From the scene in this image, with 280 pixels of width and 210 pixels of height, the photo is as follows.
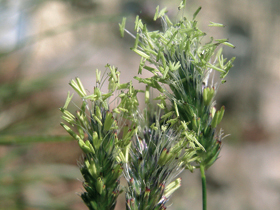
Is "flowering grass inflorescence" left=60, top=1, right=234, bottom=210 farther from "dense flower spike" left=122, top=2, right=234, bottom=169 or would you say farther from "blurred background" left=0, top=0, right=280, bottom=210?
"blurred background" left=0, top=0, right=280, bottom=210

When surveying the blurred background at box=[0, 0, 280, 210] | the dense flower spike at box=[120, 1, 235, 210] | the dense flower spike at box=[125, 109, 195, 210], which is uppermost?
the blurred background at box=[0, 0, 280, 210]

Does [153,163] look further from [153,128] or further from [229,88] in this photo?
[229,88]

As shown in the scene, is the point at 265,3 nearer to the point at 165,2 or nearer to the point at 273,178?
the point at 165,2

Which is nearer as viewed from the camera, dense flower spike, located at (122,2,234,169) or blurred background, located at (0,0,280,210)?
dense flower spike, located at (122,2,234,169)

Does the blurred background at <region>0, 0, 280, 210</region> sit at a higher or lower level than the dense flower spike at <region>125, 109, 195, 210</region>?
higher

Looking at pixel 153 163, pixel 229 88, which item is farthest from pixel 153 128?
pixel 229 88

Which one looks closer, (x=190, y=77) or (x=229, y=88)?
(x=190, y=77)

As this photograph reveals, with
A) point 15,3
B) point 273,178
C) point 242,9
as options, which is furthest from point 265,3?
point 15,3

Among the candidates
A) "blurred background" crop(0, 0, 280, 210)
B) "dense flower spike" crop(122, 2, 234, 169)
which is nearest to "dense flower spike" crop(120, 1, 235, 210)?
"dense flower spike" crop(122, 2, 234, 169)
